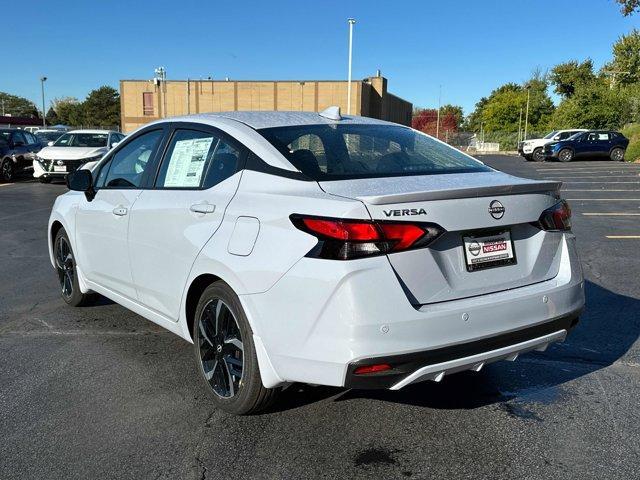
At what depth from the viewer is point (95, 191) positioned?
4.76 metres

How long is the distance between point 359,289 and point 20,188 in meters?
16.8

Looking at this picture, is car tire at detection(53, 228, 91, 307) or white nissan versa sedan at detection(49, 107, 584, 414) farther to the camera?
car tire at detection(53, 228, 91, 307)

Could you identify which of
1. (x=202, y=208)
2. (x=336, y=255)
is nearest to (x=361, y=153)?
(x=202, y=208)

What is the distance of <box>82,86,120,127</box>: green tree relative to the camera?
99375 millimetres

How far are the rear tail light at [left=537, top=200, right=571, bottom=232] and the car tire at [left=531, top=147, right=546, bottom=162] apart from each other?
3294cm

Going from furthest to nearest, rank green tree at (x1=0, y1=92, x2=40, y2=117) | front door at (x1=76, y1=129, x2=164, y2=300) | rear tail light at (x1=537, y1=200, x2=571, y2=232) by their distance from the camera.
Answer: green tree at (x1=0, y1=92, x2=40, y2=117) < front door at (x1=76, y1=129, x2=164, y2=300) < rear tail light at (x1=537, y1=200, x2=571, y2=232)

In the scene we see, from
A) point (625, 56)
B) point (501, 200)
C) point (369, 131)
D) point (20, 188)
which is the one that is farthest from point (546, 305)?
point (625, 56)

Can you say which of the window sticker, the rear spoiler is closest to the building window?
the window sticker

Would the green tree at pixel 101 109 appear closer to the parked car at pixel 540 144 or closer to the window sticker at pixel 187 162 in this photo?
the parked car at pixel 540 144

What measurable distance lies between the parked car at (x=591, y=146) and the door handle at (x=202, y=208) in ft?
108

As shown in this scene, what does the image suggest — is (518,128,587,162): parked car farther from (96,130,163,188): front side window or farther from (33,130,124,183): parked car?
(96,130,163,188): front side window

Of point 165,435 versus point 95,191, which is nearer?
point 165,435

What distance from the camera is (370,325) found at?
106 inches

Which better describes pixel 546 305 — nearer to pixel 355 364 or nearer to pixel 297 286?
pixel 355 364
